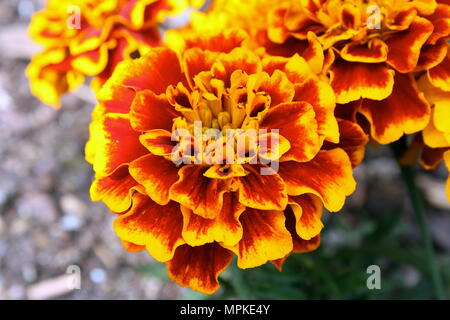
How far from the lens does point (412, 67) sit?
122 centimetres

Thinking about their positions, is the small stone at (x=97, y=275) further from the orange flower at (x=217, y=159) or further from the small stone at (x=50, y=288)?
the orange flower at (x=217, y=159)

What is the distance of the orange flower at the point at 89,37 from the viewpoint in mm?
1552

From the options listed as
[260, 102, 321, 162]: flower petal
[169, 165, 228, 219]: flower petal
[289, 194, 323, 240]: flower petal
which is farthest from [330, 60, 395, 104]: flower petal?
[169, 165, 228, 219]: flower petal

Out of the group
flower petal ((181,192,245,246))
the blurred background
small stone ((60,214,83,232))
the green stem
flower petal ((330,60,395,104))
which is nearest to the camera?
flower petal ((181,192,245,246))

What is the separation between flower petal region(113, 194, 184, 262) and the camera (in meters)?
1.15

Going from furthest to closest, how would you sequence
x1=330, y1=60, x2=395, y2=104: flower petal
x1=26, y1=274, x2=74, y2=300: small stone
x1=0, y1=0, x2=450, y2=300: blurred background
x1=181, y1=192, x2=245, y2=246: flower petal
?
x1=26, y1=274, x2=74, y2=300: small stone → x1=0, y1=0, x2=450, y2=300: blurred background → x1=330, y1=60, x2=395, y2=104: flower petal → x1=181, y1=192, x2=245, y2=246: flower petal

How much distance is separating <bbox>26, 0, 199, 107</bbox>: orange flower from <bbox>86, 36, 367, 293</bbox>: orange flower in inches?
10.7

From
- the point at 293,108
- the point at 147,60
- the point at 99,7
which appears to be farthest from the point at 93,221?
the point at 293,108

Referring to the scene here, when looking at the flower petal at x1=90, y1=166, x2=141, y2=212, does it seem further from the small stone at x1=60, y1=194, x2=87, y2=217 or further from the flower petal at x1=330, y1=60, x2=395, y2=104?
the small stone at x1=60, y1=194, x2=87, y2=217

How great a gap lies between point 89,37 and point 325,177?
0.78m

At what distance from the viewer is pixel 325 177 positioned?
1199 millimetres

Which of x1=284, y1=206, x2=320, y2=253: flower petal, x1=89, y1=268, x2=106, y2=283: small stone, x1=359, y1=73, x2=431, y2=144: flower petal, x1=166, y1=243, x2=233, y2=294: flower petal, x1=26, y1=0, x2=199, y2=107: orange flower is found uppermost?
x1=26, y1=0, x2=199, y2=107: orange flower

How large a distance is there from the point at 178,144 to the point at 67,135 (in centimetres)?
156

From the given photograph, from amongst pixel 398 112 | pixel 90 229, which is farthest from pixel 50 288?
pixel 398 112
